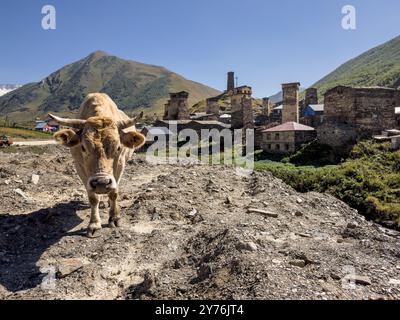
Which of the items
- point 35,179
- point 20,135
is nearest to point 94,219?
point 35,179

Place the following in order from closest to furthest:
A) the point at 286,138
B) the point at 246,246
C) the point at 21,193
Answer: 1. the point at 246,246
2. the point at 21,193
3. the point at 286,138

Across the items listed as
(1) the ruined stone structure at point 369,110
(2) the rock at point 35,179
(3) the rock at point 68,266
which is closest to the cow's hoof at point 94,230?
(3) the rock at point 68,266

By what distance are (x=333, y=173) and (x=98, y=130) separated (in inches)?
676

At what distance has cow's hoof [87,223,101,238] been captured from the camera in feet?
27.7

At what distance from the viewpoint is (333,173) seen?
2164cm

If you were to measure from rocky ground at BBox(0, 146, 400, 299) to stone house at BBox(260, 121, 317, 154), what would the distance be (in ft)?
56.3

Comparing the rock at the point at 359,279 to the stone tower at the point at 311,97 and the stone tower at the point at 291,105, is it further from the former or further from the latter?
the stone tower at the point at 311,97

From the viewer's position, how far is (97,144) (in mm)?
7523

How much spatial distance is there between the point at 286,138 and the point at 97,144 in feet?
81.2

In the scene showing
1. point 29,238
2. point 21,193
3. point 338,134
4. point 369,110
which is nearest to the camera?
point 29,238

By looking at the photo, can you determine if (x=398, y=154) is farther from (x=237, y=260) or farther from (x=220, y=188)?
(x=237, y=260)

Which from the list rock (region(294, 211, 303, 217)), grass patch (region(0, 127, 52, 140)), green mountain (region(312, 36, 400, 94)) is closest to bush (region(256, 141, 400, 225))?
rock (region(294, 211, 303, 217))

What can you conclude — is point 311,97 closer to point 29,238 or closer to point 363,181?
point 363,181

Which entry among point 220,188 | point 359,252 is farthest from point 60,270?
point 220,188
